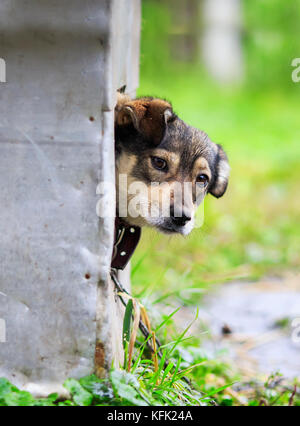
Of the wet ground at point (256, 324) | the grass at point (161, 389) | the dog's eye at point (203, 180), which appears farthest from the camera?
the wet ground at point (256, 324)

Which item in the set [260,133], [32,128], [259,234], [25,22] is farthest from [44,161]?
[260,133]

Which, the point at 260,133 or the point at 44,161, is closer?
the point at 44,161

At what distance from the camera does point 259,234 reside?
721 cm

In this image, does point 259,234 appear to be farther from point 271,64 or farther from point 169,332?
point 271,64

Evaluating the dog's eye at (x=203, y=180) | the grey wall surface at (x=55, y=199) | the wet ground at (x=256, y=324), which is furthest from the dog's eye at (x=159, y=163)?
the wet ground at (x=256, y=324)

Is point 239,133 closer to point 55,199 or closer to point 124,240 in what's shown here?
point 124,240

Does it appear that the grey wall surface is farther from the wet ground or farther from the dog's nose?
the wet ground

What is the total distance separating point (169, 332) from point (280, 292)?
6.39ft

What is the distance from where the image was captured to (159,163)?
3.43 meters

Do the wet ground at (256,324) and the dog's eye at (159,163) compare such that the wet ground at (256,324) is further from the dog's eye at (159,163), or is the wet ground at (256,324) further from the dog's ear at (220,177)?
the dog's eye at (159,163)

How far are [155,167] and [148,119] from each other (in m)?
0.24

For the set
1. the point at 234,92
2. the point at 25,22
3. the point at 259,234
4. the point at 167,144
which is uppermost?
the point at 234,92

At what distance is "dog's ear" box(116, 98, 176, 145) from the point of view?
338cm

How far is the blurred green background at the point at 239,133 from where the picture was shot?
640 cm
